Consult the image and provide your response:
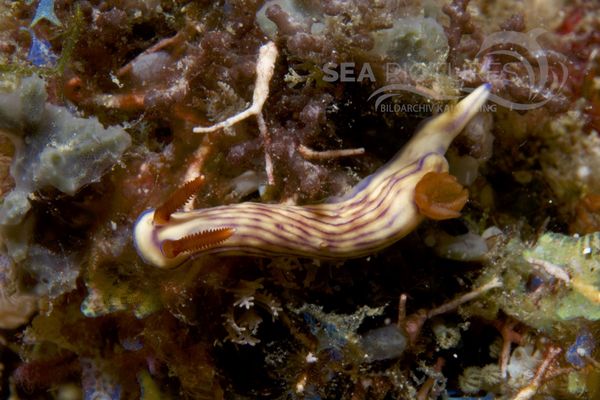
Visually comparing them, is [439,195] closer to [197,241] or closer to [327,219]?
[327,219]

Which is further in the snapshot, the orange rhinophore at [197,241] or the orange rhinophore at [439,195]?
the orange rhinophore at [439,195]

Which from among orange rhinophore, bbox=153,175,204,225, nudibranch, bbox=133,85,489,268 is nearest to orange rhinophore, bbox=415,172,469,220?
nudibranch, bbox=133,85,489,268

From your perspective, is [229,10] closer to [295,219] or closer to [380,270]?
[295,219]

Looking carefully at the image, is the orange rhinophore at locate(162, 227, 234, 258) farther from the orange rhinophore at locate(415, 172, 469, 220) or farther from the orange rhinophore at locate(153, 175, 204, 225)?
the orange rhinophore at locate(415, 172, 469, 220)

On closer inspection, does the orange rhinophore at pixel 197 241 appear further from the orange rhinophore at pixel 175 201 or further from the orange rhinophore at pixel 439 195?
the orange rhinophore at pixel 439 195

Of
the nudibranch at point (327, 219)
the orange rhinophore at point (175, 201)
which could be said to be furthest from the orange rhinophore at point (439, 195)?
the orange rhinophore at point (175, 201)

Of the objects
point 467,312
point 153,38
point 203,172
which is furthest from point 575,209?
point 153,38
